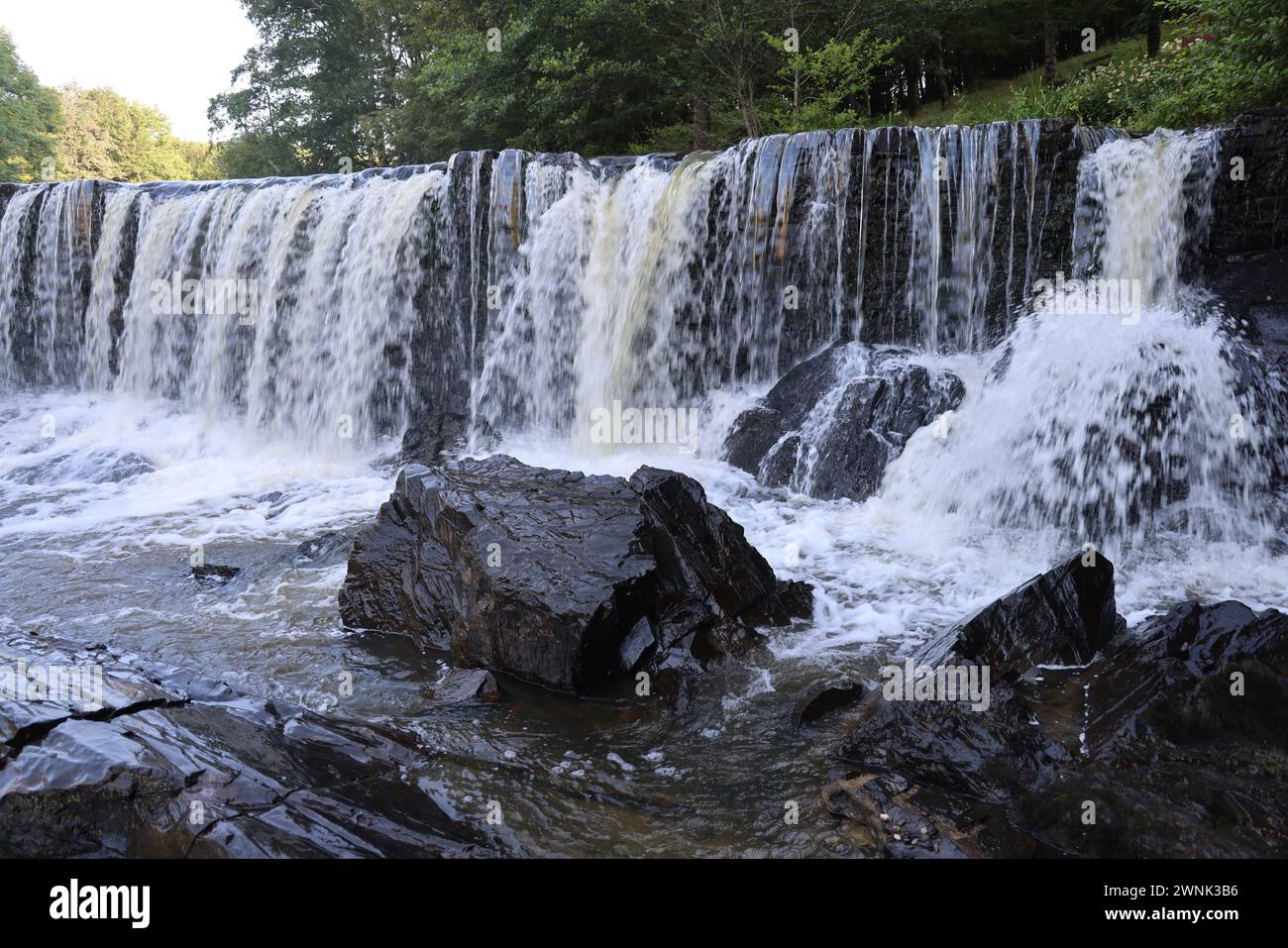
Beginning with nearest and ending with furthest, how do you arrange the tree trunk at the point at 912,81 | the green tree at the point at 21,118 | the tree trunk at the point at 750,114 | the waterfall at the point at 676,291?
the waterfall at the point at 676,291 → the tree trunk at the point at 750,114 → the tree trunk at the point at 912,81 → the green tree at the point at 21,118

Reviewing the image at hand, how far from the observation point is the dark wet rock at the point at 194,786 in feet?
10.2

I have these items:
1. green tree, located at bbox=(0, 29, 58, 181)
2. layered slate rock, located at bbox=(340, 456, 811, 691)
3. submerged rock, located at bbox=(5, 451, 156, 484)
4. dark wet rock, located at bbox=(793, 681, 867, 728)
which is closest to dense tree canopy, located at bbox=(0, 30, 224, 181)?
green tree, located at bbox=(0, 29, 58, 181)

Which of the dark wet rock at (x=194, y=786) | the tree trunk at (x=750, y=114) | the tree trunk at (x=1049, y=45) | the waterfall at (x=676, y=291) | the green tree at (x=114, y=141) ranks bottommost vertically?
the dark wet rock at (x=194, y=786)

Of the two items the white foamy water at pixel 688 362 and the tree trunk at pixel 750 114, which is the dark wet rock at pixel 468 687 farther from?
the tree trunk at pixel 750 114

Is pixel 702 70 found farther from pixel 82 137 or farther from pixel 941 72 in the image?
pixel 82 137

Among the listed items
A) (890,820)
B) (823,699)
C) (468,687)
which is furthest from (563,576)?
(890,820)

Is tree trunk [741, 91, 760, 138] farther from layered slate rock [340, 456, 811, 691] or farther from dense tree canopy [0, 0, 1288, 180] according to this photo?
layered slate rock [340, 456, 811, 691]

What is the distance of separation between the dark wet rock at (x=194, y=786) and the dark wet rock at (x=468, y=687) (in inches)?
32.1

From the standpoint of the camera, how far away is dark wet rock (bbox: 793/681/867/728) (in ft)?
16.2

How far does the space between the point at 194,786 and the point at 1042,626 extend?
178 inches

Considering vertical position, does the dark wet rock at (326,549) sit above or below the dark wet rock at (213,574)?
above

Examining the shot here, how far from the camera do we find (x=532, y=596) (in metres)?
5.45

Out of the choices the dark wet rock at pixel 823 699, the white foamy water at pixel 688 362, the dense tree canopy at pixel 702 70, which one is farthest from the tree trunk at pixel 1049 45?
the dark wet rock at pixel 823 699

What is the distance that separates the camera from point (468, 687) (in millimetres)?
5297
